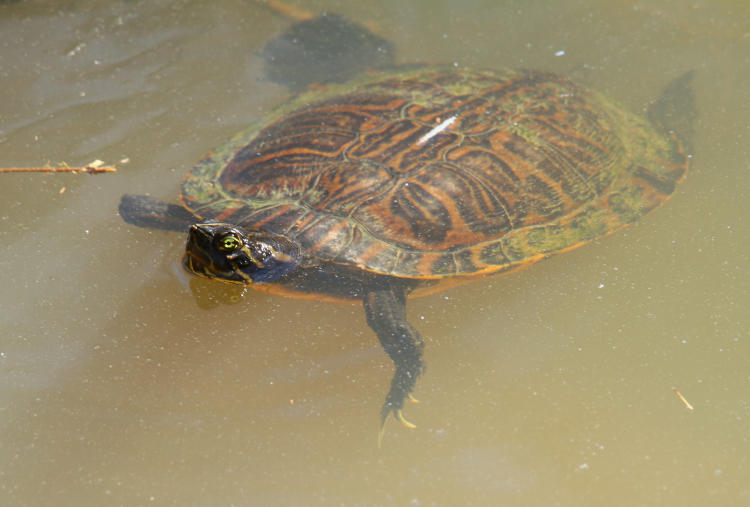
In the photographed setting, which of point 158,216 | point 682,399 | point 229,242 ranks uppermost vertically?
point 229,242

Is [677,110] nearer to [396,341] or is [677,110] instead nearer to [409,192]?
[409,192]

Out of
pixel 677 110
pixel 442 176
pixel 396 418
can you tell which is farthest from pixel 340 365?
pixel 677 110

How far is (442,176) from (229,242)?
128cm

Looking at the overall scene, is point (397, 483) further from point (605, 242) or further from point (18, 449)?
point (605, 242)

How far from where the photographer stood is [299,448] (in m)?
2.78

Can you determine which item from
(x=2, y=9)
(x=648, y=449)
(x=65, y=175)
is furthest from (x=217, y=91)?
(x=648, y=449)

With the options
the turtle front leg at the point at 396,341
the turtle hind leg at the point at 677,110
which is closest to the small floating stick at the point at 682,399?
the turtle front leg at the point at 396,341

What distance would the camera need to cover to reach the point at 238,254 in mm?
3191

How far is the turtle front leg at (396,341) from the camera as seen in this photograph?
2.93 m

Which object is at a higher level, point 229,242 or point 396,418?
point 229,242

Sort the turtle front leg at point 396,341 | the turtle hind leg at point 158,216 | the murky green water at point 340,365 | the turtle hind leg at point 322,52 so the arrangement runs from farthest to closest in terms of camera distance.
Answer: the turtle hind leg at point 322,52 → the turtle hind leg at point 158,216 → the turtle front leg at point 396,341 → the murky green water at point 340,365

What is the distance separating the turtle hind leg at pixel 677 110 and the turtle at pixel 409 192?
0.70 feet

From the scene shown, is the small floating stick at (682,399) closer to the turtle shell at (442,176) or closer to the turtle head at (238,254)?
the turtle shell at (442,176)

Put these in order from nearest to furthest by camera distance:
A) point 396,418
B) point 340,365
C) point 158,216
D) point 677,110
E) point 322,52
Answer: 1. point 396,418
2. point 340,365
3. point 158,216
4. point 677,110
5. point 322,52
